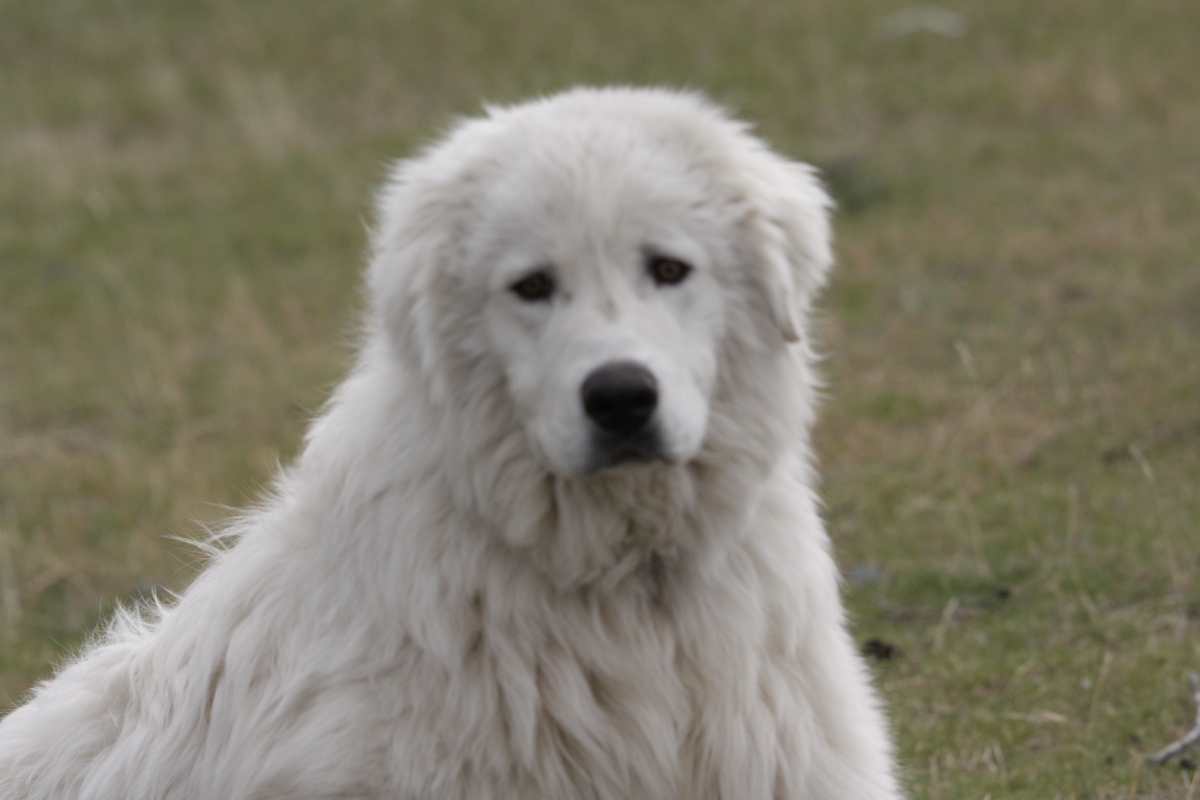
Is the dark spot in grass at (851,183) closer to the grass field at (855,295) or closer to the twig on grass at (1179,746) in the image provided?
the grass field at (855,295)

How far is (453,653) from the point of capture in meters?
3.24

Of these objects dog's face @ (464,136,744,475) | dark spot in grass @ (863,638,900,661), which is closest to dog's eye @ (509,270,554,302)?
dog's face @ (464,136,744,475)

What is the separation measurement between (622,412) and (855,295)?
269 inches

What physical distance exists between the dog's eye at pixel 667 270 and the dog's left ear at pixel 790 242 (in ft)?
0.70

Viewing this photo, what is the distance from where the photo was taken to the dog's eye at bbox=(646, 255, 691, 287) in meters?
3.28

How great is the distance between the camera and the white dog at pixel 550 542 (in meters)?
3.20

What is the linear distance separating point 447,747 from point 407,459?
663 millimetres

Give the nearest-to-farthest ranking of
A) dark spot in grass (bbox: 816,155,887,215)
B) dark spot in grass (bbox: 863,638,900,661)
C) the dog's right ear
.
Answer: the dog's right ear, dark spot in grass (bbox: 863,638,900,661), dark spot in grass (bbox: 816,155,887,215)

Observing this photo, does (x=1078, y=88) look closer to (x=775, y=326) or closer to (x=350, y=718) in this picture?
(x=775, y=326)

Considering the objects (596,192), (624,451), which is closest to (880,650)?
(624,451)

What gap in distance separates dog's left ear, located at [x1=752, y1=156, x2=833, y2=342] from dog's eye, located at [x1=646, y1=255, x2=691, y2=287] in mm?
→ 215

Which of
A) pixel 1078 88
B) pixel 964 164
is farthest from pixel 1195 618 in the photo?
pixel 1078 88


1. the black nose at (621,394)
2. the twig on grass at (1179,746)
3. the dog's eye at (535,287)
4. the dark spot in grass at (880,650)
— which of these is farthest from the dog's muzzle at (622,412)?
the dark spot in grass at (880,650)

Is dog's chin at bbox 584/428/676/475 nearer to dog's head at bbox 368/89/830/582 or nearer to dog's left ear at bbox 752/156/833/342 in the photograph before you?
dog's head at bbox 368/89/830/582
